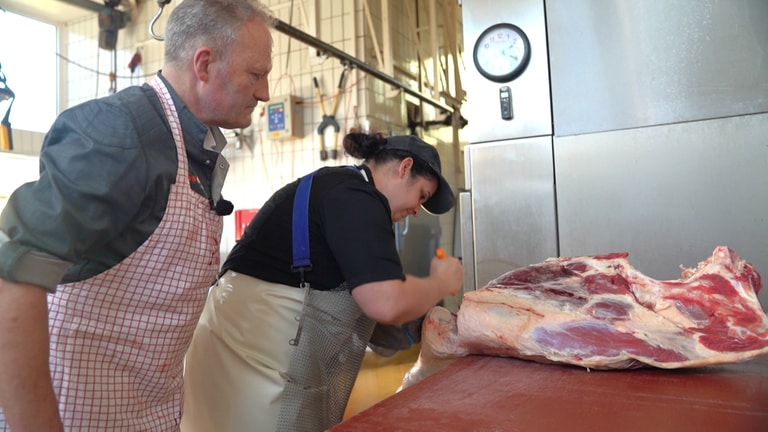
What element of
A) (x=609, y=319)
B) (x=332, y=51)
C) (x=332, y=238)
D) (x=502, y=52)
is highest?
(x=332, y=51)

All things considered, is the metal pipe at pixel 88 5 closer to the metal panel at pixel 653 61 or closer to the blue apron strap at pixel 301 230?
the metal panel at pixel 653 61

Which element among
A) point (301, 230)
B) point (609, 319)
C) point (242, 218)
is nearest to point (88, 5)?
point (242, 218)

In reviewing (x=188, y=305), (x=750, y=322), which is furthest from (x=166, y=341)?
(x=750, y=322)

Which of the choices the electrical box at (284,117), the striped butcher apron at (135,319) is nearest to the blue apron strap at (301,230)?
the striped butcher apron at (135,319)

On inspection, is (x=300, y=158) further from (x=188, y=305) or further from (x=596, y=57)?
(x=188, y=305)

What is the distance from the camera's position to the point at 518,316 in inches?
61.3

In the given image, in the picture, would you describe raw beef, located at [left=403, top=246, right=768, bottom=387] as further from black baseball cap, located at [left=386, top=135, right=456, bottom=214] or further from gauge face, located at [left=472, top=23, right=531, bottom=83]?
gauge face, located at [left=472, top=23, right=531, bottom=83]

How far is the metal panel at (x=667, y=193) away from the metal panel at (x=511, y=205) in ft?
0.20

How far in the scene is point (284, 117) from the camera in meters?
5.18

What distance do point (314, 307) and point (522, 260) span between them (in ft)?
3.92

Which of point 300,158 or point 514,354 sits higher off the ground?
point 300,158

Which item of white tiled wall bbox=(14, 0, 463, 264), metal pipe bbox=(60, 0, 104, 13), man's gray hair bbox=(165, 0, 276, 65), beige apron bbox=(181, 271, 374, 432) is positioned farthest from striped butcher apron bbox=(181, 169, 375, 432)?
metal pipe bbox=(60, 0, 104, 13)

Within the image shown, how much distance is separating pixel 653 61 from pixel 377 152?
1.26m

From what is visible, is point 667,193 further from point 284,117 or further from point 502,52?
point 284,117
